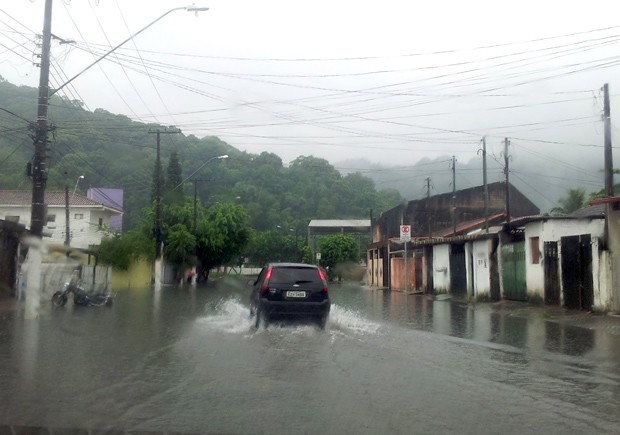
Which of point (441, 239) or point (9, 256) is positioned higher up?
point (441, 239)

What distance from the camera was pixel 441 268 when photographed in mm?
34406

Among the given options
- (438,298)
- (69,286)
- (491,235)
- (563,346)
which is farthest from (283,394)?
(438,298)

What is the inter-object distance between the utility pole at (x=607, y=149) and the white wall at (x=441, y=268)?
1209 cm

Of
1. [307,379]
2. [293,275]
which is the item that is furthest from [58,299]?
[307,379]

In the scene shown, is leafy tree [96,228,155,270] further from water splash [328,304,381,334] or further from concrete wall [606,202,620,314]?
concrete wall [606,202,620,314]

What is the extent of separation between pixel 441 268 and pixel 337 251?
40662 millimetres

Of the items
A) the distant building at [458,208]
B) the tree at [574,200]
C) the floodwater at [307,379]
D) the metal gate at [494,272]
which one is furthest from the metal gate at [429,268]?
the tree at [574,200]

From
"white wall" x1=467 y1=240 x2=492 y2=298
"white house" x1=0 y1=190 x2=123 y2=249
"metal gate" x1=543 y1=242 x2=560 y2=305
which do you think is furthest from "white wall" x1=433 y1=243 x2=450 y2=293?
"white house" x1=0 y1=190 x2=123 y2=249

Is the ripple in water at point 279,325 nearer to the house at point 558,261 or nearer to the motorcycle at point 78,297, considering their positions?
the motorcycle at point 78,297

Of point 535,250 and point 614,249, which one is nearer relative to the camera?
point 614,249

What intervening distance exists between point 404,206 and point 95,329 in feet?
155

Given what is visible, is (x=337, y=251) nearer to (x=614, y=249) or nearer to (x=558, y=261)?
(x=558, y=261)

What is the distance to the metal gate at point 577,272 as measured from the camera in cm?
1961

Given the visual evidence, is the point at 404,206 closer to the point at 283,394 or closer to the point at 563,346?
the point at 563,346
